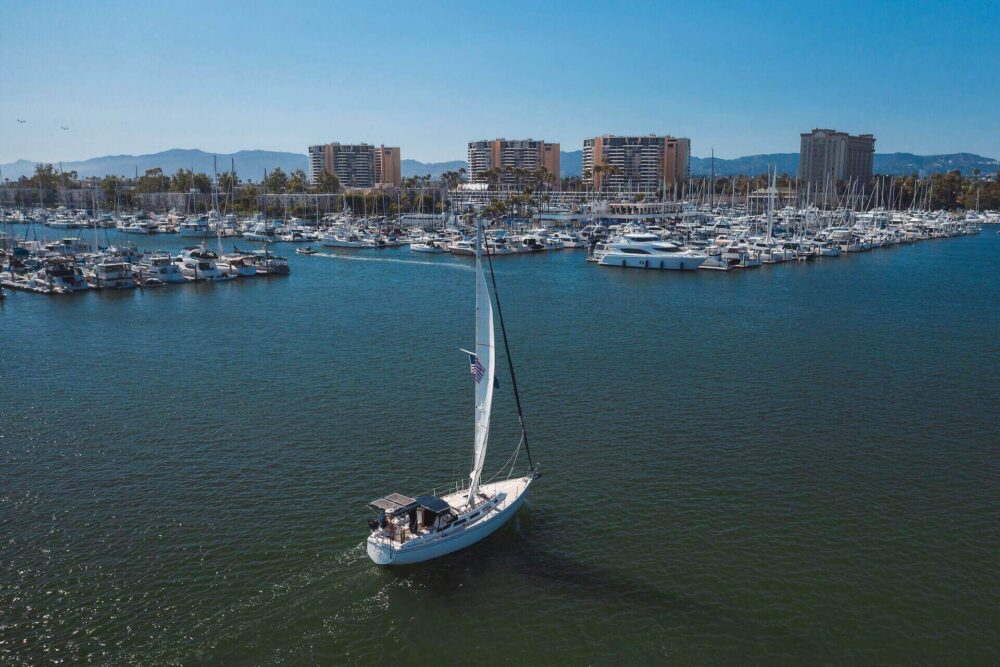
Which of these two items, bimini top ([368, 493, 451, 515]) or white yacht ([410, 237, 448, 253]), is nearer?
bimini top ([368, 493, 451, 515])

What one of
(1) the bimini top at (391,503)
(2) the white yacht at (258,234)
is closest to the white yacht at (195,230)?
(2) the white yacht at (258,234)

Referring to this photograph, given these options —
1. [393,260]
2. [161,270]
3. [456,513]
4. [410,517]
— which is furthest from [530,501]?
[393,260]

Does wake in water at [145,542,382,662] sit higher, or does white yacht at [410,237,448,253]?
white yacht at [410,237,448,253]

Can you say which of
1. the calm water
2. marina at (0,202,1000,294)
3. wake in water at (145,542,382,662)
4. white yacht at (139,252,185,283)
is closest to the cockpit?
the calm water

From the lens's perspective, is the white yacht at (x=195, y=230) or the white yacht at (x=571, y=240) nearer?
the white yacht at (x=571, y=240)

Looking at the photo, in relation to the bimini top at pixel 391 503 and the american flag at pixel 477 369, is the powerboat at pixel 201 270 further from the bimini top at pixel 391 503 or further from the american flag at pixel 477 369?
the american flag at pixel 477 369

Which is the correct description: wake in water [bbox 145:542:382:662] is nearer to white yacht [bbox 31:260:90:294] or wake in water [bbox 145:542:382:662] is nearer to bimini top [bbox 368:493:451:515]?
bimini top [bbox 368:493:451:515]
